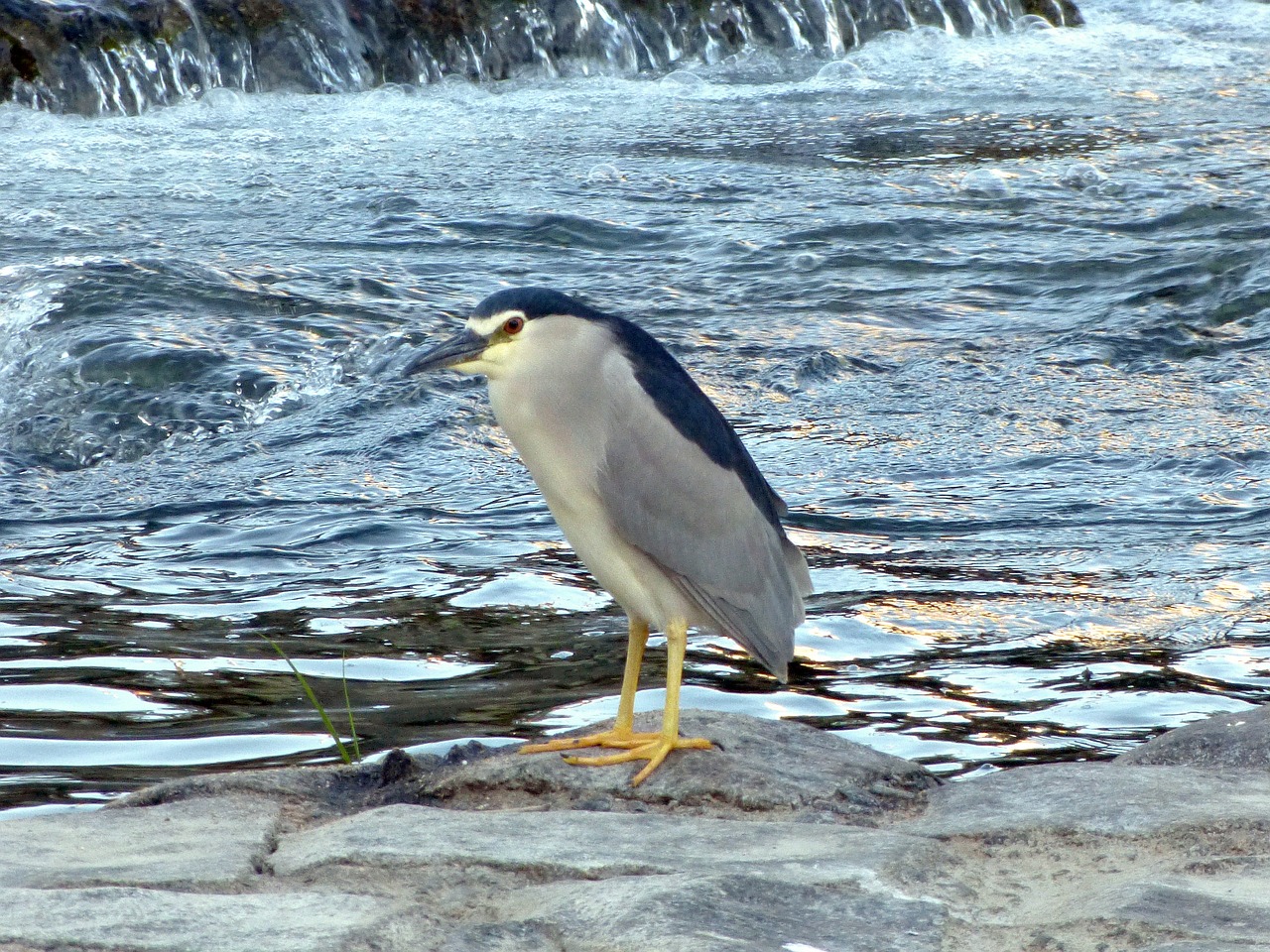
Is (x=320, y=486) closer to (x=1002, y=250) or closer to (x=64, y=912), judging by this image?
(x=64, y=912)

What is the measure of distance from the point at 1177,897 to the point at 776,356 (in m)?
4.91

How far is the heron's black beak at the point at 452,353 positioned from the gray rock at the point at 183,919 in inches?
39.5

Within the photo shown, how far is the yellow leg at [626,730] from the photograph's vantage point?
315cm

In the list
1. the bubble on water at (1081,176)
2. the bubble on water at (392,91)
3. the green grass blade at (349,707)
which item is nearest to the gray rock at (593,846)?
the green grass blade at (349,707)

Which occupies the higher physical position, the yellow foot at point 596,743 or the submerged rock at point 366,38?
the submerged rock at point 366,38

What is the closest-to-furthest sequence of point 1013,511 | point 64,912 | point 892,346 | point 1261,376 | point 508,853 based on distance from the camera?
point 64,912
point 508,853
point 1013,511
point 1261,376
point 892,346

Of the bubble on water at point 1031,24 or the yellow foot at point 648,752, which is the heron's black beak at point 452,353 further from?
the bubble on water at point 1031,24

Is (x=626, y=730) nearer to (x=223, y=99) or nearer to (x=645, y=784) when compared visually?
(x=645, y=784)

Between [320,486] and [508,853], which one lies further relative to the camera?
[320,486]

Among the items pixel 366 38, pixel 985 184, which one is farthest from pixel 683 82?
pixel 985 184

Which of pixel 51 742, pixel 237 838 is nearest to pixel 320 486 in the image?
pixel 51 742

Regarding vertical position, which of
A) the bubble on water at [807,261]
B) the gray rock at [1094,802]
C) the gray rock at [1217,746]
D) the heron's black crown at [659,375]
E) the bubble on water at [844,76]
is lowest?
the gray rock at [1217,746]

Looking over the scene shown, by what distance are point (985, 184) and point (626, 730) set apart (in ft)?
23.8

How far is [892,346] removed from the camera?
720 centimetres
